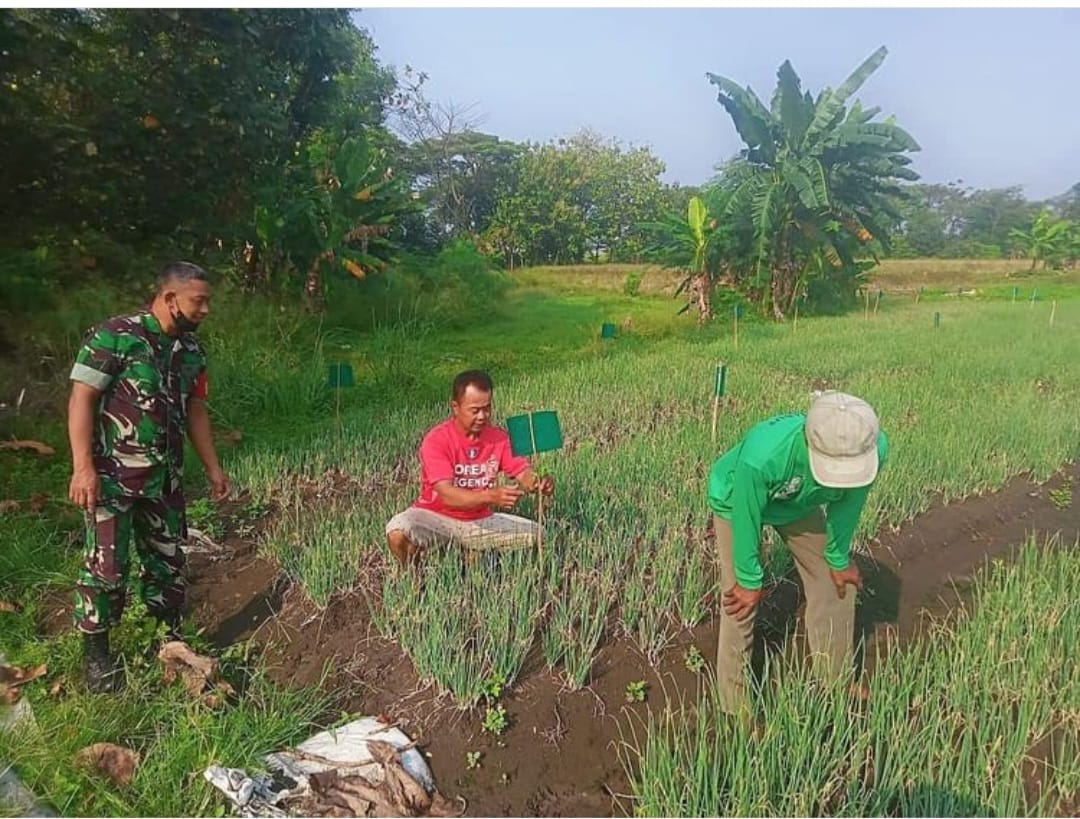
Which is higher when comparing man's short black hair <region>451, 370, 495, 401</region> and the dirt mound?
man's short black hair <region>451, 370, 495, 401</region>

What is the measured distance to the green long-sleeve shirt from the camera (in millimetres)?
2000

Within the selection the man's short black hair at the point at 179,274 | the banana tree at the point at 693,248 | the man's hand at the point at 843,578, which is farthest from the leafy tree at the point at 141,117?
the banana tree at the point at 693,248

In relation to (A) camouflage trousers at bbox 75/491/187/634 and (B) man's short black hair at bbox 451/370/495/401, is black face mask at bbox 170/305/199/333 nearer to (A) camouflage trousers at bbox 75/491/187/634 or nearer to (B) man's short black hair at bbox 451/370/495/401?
(A) camouflage trousers at bbox 75/491/187/634

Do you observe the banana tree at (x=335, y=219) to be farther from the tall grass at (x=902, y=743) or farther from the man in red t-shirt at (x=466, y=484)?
the tall grass at (x=902, y=743)

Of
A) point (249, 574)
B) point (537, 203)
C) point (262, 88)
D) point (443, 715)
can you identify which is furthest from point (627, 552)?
point (537, 203)

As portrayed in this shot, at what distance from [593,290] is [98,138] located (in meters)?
8.19

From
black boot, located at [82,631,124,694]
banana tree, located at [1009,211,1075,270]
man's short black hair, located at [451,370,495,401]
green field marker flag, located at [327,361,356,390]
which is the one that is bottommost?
black boot, located at [82,631,124,694]

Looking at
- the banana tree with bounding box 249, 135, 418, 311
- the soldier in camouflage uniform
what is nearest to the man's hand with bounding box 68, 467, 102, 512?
the soldier in camouflage uniform

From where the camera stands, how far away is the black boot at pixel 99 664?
7.39 feet

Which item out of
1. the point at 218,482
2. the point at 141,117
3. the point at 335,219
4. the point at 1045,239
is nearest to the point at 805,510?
the point at 218,482

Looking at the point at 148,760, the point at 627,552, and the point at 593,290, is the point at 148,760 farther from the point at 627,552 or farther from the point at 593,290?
the point at 593,290

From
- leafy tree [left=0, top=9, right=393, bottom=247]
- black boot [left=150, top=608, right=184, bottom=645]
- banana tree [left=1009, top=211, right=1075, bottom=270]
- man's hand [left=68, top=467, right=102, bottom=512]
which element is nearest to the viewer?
man's hand [left=68, top=467, right=102, bottom=512]

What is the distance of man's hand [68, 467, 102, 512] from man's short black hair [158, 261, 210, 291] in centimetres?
56

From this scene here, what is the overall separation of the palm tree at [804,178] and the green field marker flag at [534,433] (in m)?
8.79
